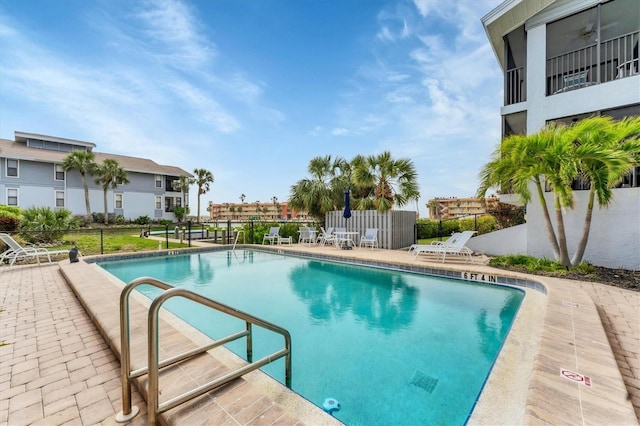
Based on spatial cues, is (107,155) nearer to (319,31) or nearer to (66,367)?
(319,31)

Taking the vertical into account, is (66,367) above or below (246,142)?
below

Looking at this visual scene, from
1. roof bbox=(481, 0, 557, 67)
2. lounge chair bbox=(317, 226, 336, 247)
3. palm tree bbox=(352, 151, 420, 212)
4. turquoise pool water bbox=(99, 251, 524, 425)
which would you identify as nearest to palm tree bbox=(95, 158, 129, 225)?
turquoise pool water bbox=(99, 251, 524, 425)

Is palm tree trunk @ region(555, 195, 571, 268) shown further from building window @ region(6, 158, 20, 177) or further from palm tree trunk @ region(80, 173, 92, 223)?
building window @ region(6, 158, 20, 177)

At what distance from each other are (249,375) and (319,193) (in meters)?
12.0

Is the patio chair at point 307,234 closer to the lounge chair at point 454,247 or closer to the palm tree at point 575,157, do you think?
the lounge chair at point 454,247

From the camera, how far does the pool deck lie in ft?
6.38

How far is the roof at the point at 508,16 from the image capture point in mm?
8266

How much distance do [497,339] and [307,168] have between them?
1305 centimetres

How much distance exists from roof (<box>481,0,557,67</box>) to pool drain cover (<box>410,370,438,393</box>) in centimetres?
1062

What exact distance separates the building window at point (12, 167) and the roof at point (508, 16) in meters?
30.0

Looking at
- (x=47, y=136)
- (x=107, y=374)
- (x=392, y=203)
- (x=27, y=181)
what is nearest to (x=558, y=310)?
(x=107, y=374)

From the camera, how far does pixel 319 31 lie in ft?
35.8

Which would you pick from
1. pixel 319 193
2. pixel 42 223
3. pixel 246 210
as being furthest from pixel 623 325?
pixel 246 210

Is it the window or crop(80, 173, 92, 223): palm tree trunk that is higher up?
the window
